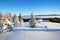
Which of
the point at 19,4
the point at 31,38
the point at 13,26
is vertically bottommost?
the point at 31,38

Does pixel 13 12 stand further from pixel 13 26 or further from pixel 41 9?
pixel 41 9

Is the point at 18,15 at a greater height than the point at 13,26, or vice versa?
the point at 18,15

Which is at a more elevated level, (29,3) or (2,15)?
(29,3)

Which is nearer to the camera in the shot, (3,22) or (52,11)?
(3,22)

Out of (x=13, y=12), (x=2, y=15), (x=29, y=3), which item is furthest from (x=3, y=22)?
(x=29, y=3)

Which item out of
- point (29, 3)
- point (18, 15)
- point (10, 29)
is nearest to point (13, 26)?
point (10, 29)

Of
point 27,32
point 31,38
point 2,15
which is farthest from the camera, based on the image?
point 2,15

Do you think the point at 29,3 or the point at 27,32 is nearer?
the point at 27,32

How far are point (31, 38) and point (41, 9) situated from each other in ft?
2.40

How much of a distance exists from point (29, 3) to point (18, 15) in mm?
329

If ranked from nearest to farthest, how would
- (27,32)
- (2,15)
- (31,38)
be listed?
(31,38)
(27,32)
(2,15)

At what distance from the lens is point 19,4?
2.05 meters

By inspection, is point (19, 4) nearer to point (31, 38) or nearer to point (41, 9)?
point (41, 9)

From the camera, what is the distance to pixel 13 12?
2.07 meters
